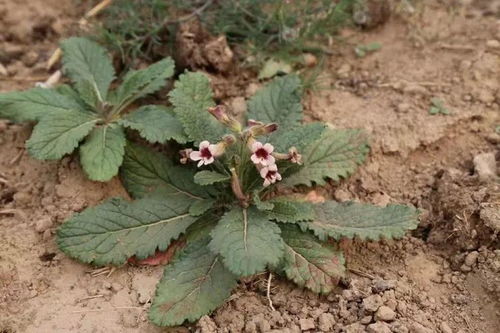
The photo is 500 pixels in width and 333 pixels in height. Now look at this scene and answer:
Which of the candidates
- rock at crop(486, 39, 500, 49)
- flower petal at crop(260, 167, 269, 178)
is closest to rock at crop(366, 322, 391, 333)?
flower petal at crop(260, 167, 269, 178)

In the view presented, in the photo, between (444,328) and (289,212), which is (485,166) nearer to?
(444,328)

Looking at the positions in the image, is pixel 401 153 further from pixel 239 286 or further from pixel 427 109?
pixel 239 286

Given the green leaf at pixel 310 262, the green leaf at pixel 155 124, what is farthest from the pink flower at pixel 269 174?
the green leaf at pixel 155 124

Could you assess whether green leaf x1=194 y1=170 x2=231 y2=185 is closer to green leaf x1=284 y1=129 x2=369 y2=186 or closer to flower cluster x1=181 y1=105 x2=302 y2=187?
flower cluster x1=181 y1=105 x2=302 y2=187

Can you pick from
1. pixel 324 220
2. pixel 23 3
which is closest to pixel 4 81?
pixel 23 3

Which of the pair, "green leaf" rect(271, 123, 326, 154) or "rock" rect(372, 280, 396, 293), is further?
"green leaf" rect(271, 123, 326, 154)

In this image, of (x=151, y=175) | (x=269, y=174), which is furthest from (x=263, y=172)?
(x=151, y=175)

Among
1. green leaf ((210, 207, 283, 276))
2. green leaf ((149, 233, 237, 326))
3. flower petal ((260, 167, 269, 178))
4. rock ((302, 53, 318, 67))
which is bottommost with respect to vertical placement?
Result: green leaf ((149, 233, 237, 326))
